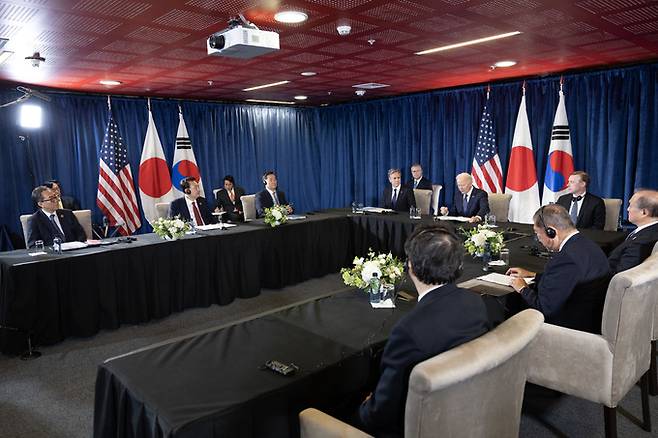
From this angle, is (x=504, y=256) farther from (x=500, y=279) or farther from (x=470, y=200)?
(x=470, y=200)

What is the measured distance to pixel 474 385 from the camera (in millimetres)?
1428

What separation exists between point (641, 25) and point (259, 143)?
7.02 metres

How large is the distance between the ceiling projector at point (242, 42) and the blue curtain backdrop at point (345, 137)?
4.70 meters

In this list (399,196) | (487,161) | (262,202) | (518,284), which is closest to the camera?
(518,284)

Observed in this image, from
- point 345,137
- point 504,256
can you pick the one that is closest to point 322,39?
point 504,256

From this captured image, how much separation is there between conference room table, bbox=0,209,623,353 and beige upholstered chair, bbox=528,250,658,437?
1.02 meters

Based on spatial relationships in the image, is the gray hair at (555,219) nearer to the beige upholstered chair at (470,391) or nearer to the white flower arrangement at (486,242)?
the white flower arrangement at (486,242)

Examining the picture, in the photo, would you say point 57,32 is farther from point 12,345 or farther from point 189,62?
point 12,345

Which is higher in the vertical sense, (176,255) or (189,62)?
(189,62)

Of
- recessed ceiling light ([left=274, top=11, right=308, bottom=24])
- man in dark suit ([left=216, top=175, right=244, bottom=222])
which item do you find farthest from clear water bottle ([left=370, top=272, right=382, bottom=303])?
man in dark suit ([left=216, top=175, right=244, bottom=222])

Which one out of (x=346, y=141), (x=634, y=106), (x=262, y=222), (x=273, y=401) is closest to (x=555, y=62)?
(x=634, y=106)

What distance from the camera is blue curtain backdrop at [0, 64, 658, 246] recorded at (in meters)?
6.24

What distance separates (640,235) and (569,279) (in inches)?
43.3

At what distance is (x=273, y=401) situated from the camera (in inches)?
65.7
